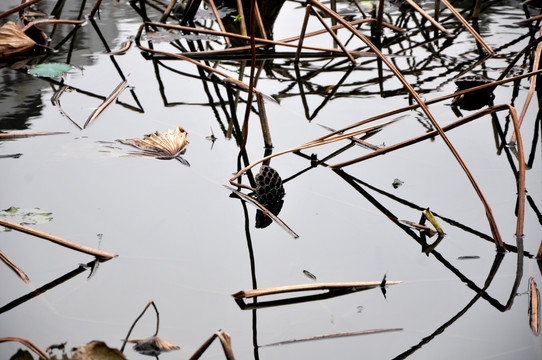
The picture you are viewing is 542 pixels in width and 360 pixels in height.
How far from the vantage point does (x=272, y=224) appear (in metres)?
1.04

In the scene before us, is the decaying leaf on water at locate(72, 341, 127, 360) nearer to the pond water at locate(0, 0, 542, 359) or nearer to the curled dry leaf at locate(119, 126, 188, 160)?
the pond water at locate(0, 0, 542, 359)

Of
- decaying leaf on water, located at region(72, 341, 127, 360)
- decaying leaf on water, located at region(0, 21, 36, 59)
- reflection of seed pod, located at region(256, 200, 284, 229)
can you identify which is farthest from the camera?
decaying leaf on water, located at region(0, 21, 36, 59)

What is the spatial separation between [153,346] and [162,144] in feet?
2.14

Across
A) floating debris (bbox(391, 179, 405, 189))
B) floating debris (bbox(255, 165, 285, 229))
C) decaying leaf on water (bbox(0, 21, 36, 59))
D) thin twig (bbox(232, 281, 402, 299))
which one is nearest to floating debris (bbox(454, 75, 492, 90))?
floating debris (bbox(391, 179, 405, 189))

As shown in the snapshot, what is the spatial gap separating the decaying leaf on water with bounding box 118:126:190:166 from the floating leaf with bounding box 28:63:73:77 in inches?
24.7

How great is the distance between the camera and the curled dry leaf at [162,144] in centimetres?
129

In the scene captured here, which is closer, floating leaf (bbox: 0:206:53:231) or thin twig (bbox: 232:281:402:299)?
thin twig (bbox: 232:281:402:299)

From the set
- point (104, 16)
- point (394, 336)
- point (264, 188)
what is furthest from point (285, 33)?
point (394, 336)

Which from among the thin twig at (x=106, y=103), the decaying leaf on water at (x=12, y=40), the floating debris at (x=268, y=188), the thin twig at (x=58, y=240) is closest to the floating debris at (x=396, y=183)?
the floating debris at (x=268, y=188)

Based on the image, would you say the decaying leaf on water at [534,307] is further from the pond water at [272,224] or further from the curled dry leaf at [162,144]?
the curled dry leaf at [162,144]

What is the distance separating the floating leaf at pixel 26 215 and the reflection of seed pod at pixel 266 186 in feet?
1.27

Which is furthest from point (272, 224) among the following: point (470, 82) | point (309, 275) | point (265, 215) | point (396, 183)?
point (470, 82)

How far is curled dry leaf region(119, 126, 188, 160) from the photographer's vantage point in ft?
4.23

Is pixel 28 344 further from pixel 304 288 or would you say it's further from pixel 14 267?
pixel 304 288
